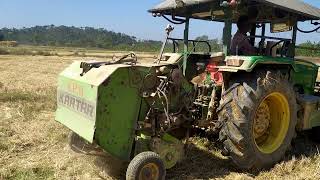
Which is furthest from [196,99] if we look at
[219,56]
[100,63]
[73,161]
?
[73,161]

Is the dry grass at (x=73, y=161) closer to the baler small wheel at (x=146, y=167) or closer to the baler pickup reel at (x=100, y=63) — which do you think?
the baler small wheel at (x=146, y=167)

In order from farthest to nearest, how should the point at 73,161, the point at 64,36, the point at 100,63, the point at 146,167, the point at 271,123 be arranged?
the point at 64,36 → the point at 271,123 → the point at 73,161 → the point at 100,63 → the point at 146,167

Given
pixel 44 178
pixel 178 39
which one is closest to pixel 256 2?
pixel 178 39

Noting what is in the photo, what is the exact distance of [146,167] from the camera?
4984mm

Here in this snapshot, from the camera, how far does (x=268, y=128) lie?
20.9 feet

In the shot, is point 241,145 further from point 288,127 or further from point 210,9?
point 210,9

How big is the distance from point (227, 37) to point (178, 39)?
3.65ft

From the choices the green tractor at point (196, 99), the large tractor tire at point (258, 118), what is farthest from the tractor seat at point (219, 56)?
the large tractor tire at point (258, 118)

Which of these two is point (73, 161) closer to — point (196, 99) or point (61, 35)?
point (196, 99)

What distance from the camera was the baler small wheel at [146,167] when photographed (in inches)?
192

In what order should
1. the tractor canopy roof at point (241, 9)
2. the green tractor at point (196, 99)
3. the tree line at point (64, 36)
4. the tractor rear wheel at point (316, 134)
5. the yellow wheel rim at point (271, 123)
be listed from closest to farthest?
the green tractor at point (196, 99) < the tractor canopy roof at point (241, 9) < the yellow wheel rim at point (271, 123) < the tractor rear wheel at point (316, 134) < the tree line at point (64, 36)

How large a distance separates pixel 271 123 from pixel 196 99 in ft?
4.05

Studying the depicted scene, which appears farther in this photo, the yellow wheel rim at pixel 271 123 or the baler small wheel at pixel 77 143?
the yellow wheel rim at pixel 271 123

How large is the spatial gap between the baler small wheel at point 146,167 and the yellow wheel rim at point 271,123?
1682mm
